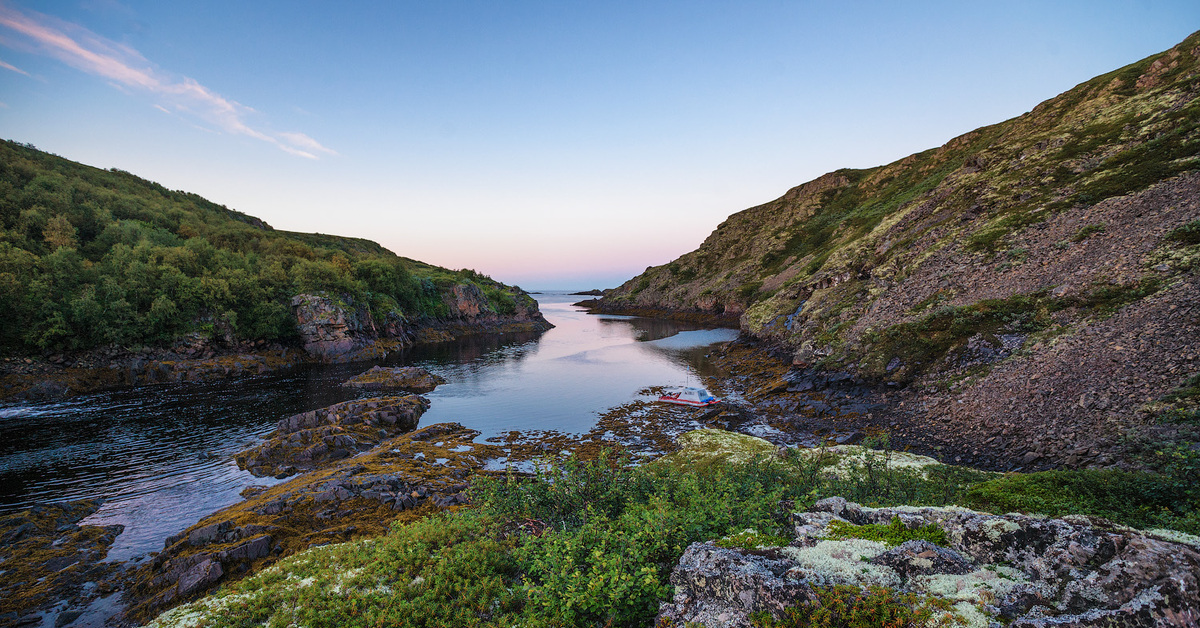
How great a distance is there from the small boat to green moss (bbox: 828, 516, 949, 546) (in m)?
33.6

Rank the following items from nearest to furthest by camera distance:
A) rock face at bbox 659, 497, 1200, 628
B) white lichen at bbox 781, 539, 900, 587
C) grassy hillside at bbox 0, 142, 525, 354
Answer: rock face at bbox 659, 497, 1200, 628
white lichen at bbox 781, 539, 900, 587
grassy hillside at bbox 0, 142, 525, 354

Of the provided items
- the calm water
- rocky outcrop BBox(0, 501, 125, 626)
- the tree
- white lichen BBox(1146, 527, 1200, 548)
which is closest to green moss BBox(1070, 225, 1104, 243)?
the calm water

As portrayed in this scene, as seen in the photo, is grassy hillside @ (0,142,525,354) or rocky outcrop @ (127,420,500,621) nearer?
rocky outcrop @ (127,420,500,621)

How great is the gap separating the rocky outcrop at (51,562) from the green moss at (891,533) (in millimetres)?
24580

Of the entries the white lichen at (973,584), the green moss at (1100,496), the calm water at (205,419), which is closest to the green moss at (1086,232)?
the green moss at (1100,496)

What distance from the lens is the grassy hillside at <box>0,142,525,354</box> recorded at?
44438 mm

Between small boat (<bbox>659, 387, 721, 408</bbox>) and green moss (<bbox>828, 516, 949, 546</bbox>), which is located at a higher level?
green moss (<bbox>828, 516, 949, 546</bbox>)

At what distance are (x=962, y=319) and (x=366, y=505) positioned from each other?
141ft

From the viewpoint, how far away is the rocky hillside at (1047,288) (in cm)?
2153

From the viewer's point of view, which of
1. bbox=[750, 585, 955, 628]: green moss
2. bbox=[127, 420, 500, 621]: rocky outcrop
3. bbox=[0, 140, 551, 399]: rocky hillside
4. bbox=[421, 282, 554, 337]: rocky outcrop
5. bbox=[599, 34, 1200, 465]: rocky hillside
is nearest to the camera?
bbox=[750, 585, 955, 628]: green moss

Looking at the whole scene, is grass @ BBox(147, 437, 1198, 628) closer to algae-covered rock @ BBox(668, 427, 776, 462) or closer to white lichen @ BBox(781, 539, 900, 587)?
white lichen @ BBox(781, 539, 900, 587)

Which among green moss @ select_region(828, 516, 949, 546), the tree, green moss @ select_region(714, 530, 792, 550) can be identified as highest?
the tree

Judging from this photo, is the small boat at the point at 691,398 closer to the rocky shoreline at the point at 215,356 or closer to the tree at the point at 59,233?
the rocky shoreline at the point at 215,356

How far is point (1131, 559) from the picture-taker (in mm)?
5297
